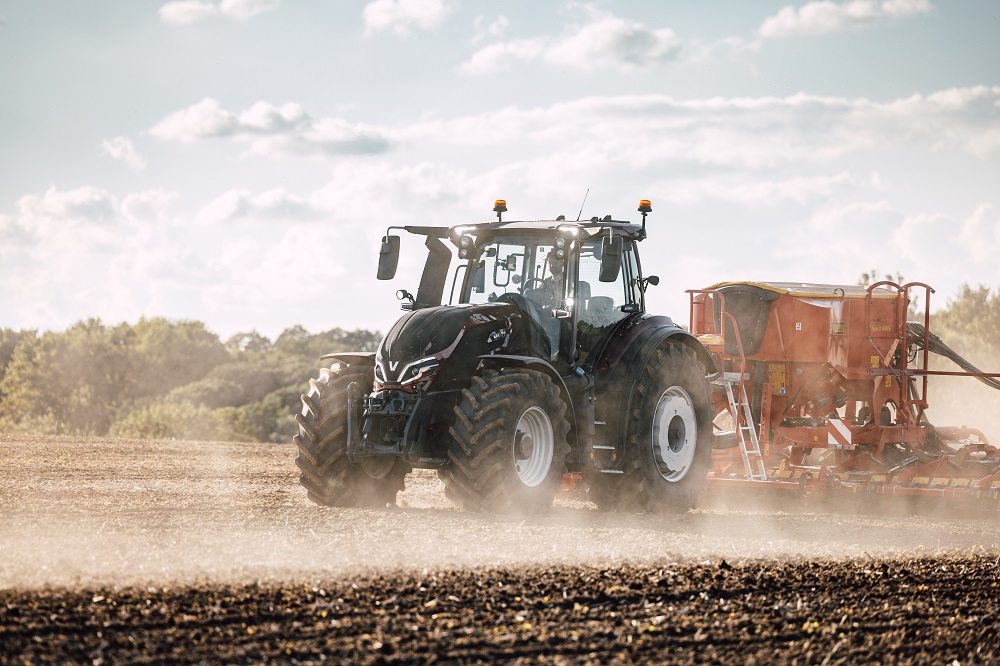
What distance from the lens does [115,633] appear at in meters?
5.48

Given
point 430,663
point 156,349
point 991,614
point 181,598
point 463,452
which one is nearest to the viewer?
point 430,663

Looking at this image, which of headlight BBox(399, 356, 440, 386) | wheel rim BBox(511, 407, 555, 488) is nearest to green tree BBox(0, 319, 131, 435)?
headlight BBox(399, 356, 440, 386)

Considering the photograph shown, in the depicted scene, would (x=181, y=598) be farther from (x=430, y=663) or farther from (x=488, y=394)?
(x=488, y=394)

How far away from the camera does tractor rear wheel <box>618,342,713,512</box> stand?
36.2 feet

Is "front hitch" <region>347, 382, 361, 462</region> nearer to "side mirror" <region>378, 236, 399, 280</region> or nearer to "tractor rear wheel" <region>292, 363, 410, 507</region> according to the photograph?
"tractor rear wheel" <region>292, 363, 410, 507</region>

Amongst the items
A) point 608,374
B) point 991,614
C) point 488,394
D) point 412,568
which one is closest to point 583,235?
point 608,374

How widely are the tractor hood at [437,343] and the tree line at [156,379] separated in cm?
2829

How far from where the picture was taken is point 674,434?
→ 11711mm

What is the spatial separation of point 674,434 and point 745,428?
7.73 feet

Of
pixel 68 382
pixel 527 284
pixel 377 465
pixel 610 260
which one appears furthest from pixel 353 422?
pixel 68 382

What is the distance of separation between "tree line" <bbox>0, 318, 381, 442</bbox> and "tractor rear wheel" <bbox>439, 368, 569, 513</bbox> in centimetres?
2864

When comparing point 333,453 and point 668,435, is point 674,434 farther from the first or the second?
point 333,453

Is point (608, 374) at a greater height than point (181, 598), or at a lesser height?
greater

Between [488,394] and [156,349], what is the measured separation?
3789 cm
